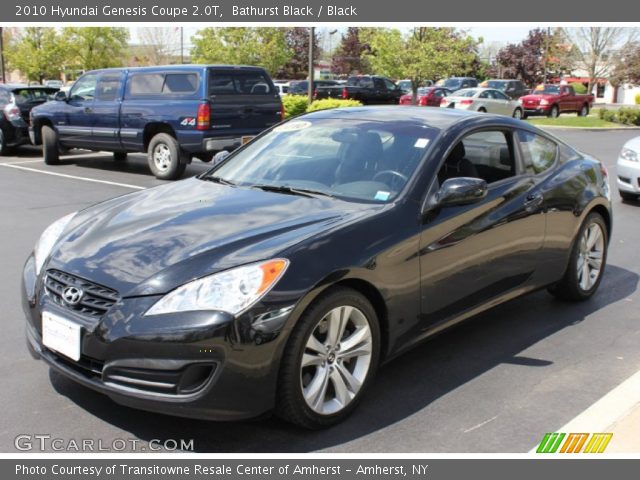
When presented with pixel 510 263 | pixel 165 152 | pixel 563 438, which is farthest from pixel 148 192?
pixel 165 152

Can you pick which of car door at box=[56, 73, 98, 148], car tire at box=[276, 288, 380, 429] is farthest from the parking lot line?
car tire at box=[276, 288, 380, 429]

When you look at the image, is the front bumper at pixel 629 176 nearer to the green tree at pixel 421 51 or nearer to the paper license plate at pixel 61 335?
the paper license plate at pixel 61 335

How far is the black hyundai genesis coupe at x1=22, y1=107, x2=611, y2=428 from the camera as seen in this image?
318 cm

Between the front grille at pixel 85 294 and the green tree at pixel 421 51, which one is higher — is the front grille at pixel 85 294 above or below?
below

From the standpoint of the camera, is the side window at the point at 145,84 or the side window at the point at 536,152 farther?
the side window at the point at 145,84

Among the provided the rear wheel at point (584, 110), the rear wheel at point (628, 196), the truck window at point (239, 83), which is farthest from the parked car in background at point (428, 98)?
the rear wheel at point (628, 196)

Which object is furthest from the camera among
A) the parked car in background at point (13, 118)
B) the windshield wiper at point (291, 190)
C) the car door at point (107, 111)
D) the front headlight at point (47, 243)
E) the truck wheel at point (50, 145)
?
the parked car in background at point (13, 118)

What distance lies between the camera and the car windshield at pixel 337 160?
14.0 ft

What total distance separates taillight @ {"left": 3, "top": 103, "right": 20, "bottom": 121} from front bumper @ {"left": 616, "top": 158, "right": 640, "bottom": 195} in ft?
39.7

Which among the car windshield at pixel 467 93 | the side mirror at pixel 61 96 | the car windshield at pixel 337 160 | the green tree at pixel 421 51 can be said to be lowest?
the car windshield at pixel 337 160

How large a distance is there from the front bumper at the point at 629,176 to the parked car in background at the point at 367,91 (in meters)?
22.6

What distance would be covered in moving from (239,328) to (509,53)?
2551 inches

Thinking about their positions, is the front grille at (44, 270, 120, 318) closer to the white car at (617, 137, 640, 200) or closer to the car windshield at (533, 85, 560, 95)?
the white car at (617, 137, 640, 200)

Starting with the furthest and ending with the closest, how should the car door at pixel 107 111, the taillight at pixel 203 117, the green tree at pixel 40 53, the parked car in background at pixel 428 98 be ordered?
the green tree at pixel 40 53
the parked car in background at pixel 428 98
the car door at pixel 107 111
the taillight at pixel 203 117
